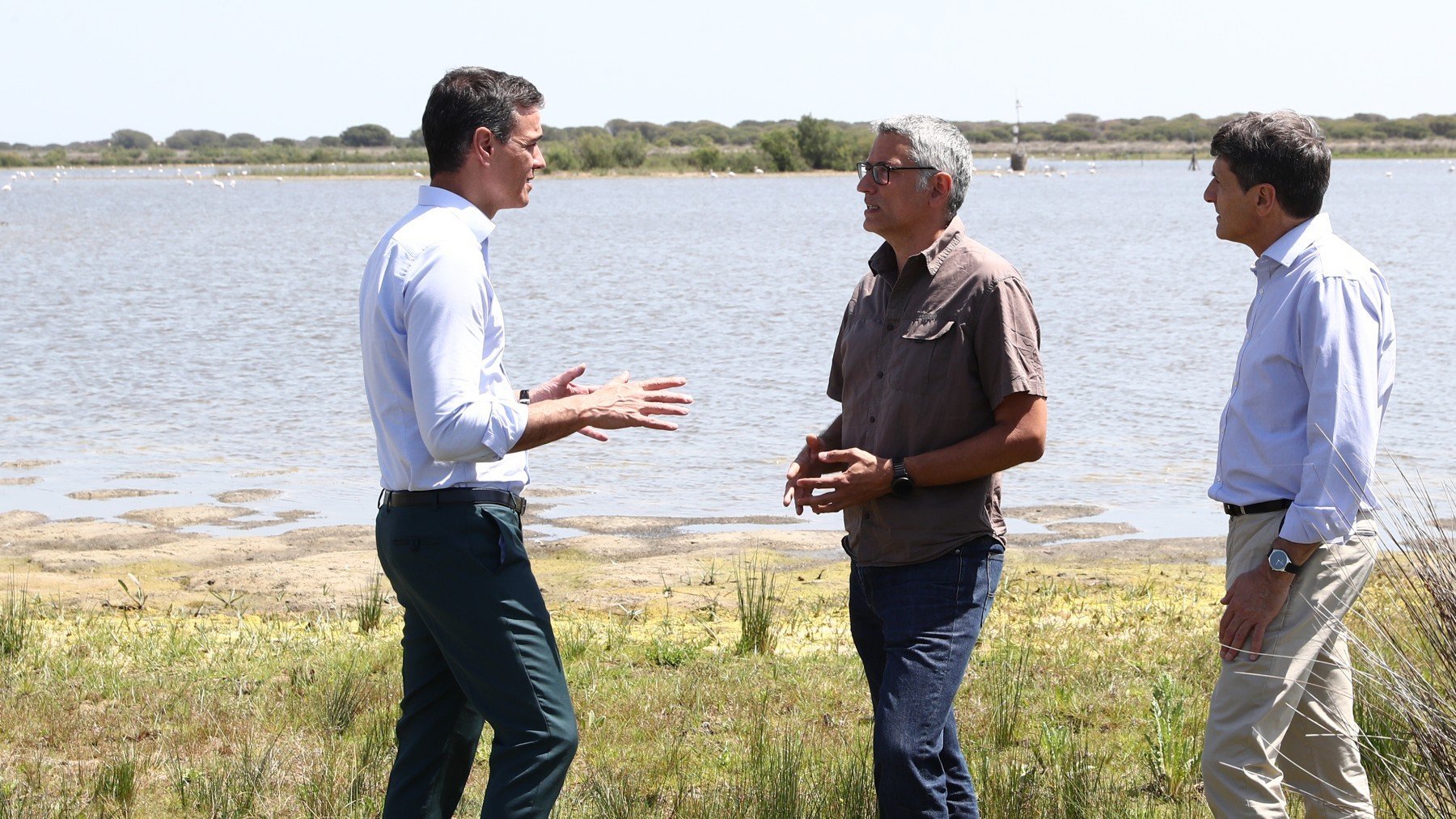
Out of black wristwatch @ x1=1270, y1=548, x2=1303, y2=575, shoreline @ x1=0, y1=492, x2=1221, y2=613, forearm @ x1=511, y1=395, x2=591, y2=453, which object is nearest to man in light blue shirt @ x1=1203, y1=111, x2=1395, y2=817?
black wristwatch @ x1=1270, y1=548, x2=1303, y2=575

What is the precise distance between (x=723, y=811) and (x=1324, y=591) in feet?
6.49

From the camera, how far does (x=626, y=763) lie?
5188 millimetres

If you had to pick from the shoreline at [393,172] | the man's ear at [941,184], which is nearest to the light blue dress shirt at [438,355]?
the man's ear at [941,184]

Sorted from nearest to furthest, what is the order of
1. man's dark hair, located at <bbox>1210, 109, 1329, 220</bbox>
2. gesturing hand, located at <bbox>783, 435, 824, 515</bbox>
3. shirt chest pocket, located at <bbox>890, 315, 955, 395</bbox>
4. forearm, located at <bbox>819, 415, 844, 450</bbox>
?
man's dark hair, located at <bbox>1210, 109, 1329, 220</bbox> < shirt chest pocket, located at <bbox>890, 315, 955, 395</bbox> < gesturing hand, located at <bbox>783, 435, 824, 515</bbox> < forearm, located at <bbox>819, 415, 844, 450</bbox>

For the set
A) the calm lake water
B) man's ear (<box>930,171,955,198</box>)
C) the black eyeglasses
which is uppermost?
the black eyeglasses

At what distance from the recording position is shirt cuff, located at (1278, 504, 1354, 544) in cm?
332

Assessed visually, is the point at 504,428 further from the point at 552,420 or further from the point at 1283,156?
the point at 1283,156

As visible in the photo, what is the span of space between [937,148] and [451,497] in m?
1.61

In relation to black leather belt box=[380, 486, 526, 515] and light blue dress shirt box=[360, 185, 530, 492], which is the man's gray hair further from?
black leather belt box=[380, 486, 526, 515]

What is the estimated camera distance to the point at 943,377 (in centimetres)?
379

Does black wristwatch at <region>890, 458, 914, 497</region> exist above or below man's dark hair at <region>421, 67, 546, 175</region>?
below

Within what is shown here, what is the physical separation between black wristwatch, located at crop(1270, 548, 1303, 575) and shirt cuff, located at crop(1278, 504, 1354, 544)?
40 mm

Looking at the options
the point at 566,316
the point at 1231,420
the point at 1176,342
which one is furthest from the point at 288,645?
the point at 566,316

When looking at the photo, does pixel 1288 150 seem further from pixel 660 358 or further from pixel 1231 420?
pixel 660 358
